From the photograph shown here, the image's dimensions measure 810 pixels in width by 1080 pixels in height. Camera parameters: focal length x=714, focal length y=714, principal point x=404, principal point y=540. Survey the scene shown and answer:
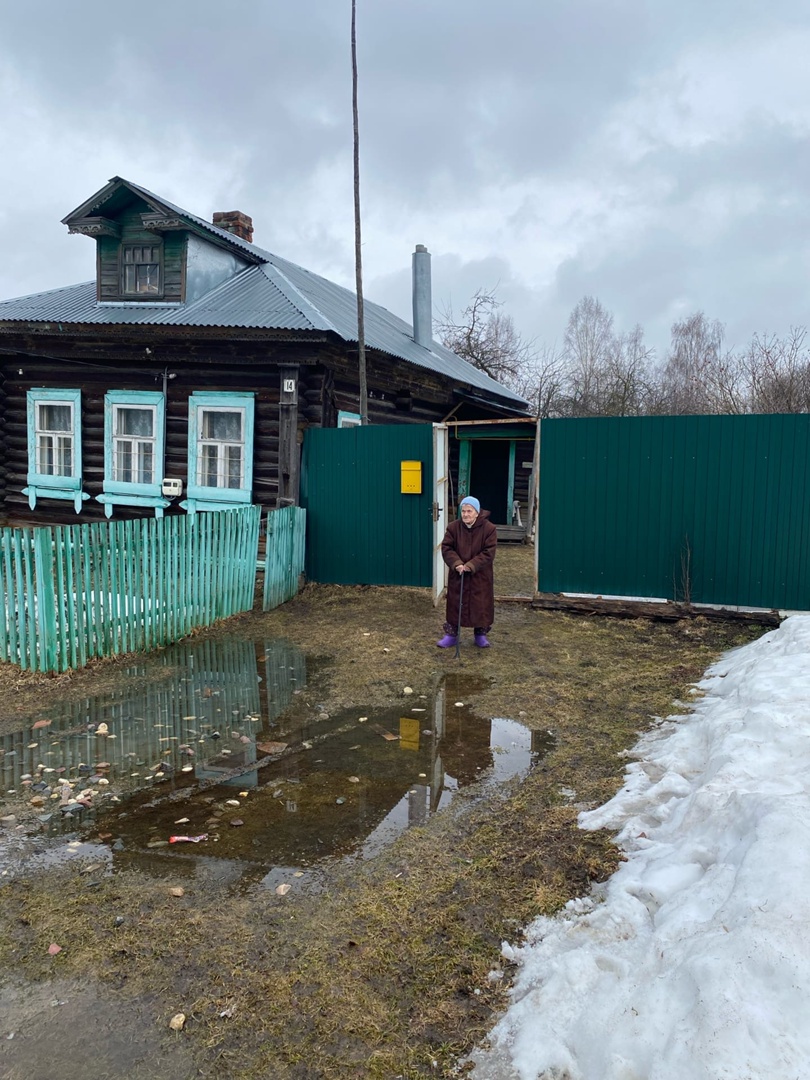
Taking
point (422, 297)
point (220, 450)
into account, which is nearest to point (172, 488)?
Answer: point (220, 450)

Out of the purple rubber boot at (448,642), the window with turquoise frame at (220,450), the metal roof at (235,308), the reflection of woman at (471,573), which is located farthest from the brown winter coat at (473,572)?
the window with turquoise frame at (220,450)

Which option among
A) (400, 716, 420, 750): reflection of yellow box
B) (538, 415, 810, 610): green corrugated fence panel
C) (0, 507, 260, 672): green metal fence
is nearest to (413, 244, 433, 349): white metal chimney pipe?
(538, 415, 810, 610): green corrugated fence panel

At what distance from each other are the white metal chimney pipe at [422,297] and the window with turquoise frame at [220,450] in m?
6.76

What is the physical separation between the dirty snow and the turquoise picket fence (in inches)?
237

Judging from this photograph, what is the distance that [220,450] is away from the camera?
10.9 m

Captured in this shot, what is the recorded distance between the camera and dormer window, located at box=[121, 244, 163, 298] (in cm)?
1169

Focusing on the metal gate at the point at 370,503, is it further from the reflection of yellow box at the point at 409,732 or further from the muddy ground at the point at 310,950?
the muddy ground at the point at 310,950

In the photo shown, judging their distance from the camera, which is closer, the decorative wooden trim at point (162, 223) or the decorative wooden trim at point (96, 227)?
the decorative wooden trim at point (162, 223)

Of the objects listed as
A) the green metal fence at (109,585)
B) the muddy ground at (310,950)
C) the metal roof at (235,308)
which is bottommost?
the muddy ground at (310,950)

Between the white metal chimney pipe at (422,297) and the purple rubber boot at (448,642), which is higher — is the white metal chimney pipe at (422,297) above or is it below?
above

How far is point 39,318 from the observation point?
1137 cm

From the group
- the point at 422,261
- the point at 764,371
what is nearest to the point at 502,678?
the point at 422,261

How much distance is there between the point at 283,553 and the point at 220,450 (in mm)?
2546

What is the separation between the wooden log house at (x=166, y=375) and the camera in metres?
10.2
